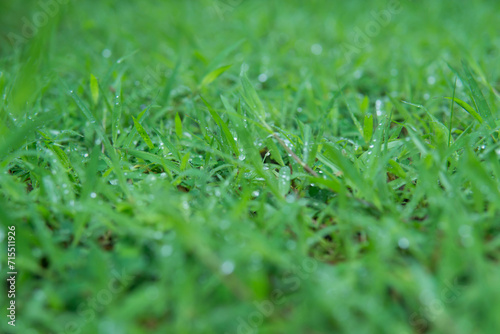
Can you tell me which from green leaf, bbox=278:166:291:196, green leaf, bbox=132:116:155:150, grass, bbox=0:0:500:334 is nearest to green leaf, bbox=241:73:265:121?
grass, bbox=0:0:500:334

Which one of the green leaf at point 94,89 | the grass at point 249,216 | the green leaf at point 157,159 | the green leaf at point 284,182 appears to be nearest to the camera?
the grass at point 249,216

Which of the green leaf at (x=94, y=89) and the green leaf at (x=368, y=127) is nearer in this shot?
the green leaf at (x=368, y=127)

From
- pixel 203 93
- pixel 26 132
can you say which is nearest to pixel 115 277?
pixel 26 132

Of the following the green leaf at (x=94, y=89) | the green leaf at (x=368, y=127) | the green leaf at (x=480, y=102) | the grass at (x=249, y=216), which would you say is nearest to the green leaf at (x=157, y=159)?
the grass at (x=249, y=216)

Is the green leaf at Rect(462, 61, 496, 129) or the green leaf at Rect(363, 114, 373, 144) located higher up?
the green leaf at Rect(363, 114, 373, 144)

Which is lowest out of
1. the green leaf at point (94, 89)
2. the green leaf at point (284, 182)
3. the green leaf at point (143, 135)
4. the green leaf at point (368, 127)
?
the green leaf at point (368, 127)

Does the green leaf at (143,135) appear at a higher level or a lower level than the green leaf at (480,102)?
higher

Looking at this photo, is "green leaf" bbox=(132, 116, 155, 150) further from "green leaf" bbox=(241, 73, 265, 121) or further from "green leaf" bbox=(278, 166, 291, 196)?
"green leaf" bbox=(278, 166, 291, 196)

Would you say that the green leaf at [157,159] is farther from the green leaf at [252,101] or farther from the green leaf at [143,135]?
the green leaf at [252,101]

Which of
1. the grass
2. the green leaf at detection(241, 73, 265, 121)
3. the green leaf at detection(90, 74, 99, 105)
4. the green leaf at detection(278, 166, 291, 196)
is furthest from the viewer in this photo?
the green leaf at detection(90, 74, 99, 105)

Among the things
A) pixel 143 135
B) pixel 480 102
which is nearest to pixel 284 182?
pixel 143 135

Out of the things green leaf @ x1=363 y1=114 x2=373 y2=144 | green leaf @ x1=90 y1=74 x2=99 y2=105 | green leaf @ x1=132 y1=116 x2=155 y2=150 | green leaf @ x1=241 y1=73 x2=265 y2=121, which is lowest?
green leaf @ x1=363 y1=114 x2=373 y2=144
